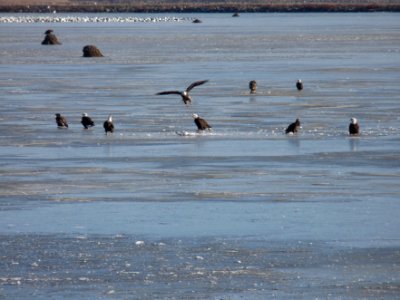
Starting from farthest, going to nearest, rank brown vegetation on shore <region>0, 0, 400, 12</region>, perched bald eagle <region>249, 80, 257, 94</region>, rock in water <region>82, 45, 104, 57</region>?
brown vegetation on shore <region>0, 0, 400, 12</region>
rock in water <region>82, 45, 104, 57</region>
perched bald eagle <region>249, 80, 257, 94</region>

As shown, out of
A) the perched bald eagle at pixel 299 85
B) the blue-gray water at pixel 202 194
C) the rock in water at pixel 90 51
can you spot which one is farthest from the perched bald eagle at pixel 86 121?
the rock in water at pixel 90 51

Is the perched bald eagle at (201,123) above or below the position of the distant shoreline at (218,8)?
below

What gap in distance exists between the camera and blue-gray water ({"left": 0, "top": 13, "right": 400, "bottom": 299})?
816cm

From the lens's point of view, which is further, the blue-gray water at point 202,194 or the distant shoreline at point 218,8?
the distant shoreline at point 218,8

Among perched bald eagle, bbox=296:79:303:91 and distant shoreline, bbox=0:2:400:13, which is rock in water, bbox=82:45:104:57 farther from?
distant shoreline, bbox=0:2:400:13

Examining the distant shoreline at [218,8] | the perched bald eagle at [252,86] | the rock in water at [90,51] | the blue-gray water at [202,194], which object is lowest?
the blue-gray water at [202,194]

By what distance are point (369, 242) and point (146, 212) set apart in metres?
2.13

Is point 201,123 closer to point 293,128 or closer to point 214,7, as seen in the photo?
point 293,128

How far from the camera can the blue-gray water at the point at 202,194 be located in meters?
8.16

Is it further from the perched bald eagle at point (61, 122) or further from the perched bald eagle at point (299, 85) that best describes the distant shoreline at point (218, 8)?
the perched bald eagle at point (61, 122)

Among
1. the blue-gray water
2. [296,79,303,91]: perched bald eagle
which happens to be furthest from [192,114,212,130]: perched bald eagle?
[296,79,303,91]: perched bald eagle

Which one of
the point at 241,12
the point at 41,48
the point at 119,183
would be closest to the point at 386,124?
the point at 119,183

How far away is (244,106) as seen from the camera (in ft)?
68.0

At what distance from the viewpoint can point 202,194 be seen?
11539 mm
